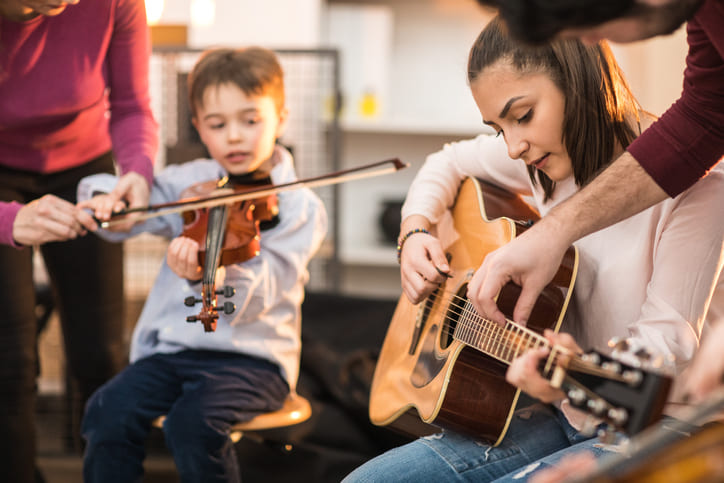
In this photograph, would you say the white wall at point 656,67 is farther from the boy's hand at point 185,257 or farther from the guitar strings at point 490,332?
the boy's hand at point 185,257

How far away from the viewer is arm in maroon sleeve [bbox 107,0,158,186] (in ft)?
4.11

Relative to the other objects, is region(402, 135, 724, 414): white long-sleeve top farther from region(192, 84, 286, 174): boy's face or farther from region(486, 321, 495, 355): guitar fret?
region(192, 84, 286, 174): boy's face

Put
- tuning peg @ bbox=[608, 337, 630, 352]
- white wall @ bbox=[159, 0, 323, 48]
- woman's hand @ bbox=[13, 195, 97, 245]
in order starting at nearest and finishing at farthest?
tuning peg @ bbox=[608, 337, 630, 352] → woman's hand @ bbox=[13, 195, 97, 245] → white wall @ bbox=[159, 0, 323, 48]

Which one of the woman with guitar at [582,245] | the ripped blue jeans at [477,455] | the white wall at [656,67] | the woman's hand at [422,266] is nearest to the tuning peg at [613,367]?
the woman with guitar at [582,245]

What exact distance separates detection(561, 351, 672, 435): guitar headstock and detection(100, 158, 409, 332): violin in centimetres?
55

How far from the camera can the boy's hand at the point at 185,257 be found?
1171mm

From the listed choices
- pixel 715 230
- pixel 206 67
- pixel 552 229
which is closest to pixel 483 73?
pixel 552 229

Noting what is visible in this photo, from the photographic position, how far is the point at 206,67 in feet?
4.41

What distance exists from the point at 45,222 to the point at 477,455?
763 mm

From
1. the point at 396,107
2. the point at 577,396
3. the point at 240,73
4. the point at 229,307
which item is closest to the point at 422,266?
the point at 229,307

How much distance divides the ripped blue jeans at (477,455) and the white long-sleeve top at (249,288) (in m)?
0.40

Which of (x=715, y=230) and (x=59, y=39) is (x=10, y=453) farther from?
(x=715, y=230)

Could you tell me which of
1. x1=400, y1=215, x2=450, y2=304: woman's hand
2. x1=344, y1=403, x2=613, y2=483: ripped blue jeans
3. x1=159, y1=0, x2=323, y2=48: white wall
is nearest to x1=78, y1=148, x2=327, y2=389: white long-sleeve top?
x1=400, y1=215, x2=450, y2=304: woman's hand

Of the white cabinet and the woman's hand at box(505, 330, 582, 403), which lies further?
the white cabinet
